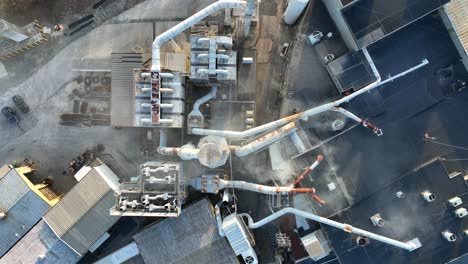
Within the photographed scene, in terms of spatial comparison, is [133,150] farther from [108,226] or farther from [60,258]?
[60,258]

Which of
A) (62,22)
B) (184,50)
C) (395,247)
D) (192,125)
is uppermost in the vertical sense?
(62,22)

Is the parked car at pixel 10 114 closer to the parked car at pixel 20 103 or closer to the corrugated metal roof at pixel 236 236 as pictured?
the parked car at pixel 20 103

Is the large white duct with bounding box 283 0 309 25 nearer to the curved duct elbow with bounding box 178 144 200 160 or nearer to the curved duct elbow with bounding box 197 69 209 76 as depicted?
the curved duct elbow with bounding box 197 69 209 76

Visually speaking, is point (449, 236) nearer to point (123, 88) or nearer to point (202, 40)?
point (202, 40)

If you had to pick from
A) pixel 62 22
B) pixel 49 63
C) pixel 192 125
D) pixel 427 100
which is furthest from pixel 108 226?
pixel 427 100

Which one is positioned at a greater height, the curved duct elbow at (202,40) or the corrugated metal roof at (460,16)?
the curved duct elbow at (202,40)

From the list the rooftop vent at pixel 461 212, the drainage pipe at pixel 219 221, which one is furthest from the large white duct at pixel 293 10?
the rooftop vent at pixel 461 212
